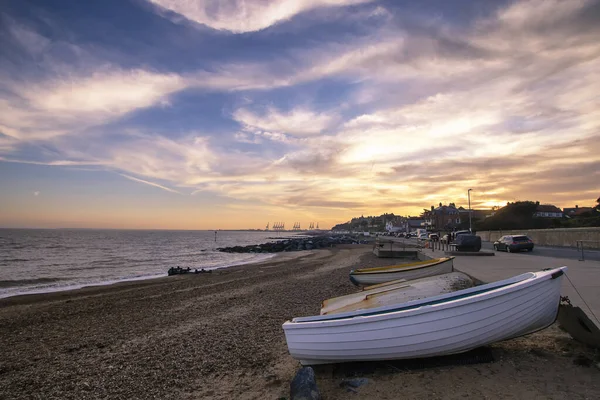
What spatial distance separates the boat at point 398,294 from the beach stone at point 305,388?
84.2 inches

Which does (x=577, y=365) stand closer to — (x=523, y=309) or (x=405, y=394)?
(x=523, y=309)

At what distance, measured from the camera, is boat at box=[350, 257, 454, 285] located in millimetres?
13500

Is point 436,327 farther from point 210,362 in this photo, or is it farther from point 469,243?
point 469,243

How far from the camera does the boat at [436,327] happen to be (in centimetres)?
556

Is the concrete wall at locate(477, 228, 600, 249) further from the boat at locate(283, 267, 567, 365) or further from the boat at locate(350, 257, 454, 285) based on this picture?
the boat at locate(283, 267, 567, 365)

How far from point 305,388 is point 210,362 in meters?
2.87

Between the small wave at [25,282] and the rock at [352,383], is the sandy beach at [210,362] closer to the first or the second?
the rock at [352,383]

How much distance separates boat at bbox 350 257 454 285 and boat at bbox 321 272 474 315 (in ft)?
12.9

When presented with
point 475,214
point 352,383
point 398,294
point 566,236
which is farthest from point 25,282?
point 475,214

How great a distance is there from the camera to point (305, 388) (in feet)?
17.3

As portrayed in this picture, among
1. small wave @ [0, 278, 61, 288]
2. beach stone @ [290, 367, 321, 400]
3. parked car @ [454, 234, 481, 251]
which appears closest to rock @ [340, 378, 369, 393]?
beach stone @ [290, 367, 321, 400]

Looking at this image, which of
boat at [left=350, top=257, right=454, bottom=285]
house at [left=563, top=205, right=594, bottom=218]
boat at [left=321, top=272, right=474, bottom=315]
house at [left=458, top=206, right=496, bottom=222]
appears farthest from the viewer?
house at [left=458, top=206, right=496, bottom=222]

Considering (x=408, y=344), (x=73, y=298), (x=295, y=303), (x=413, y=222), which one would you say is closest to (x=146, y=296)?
(x=73, y=298)

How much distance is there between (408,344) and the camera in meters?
5.71
